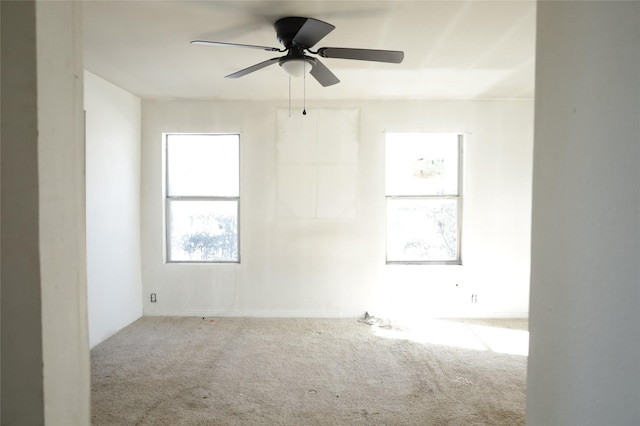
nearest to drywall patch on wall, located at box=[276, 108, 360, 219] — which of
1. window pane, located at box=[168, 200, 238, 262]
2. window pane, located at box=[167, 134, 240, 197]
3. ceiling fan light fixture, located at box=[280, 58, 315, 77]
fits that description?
window pane, located at box=[167, 134, 240, 197]

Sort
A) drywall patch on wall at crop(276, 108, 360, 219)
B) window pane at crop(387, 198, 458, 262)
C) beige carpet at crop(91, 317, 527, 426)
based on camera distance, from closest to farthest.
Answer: beige carpet at crop(91, 317, 527, 426) < drywall patch on wall at crop(276, 108, 360, 219) < window pane at crop(387, 198, 458, 262)

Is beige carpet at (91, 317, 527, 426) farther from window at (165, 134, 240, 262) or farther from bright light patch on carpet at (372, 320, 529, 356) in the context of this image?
window at (165, 134, 240, 262)

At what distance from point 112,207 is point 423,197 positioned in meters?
3.47

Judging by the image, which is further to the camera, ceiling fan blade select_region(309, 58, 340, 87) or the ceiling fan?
ceiling fan blade select_region(309, 58, 340, 87)

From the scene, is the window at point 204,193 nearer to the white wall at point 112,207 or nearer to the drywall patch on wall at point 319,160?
the white wall at point 112,207

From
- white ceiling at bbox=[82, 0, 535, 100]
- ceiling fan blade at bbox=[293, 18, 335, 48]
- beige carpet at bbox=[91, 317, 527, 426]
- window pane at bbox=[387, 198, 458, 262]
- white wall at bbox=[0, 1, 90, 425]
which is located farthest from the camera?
window pane at bbox=[387, 198, 458, 262]

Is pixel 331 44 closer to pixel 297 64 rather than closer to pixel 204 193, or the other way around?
pixel 297 64

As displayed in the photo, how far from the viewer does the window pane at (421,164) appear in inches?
170

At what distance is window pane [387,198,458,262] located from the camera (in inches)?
171

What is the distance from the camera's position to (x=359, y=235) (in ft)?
14.1

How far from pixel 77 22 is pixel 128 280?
3851 millimetres

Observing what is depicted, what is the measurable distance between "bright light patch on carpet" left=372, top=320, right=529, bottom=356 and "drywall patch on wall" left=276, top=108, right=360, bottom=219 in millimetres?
1413

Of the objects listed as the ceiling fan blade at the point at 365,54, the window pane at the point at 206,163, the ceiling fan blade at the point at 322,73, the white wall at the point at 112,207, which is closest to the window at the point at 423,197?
the ceiling fan blade at the point at 322,73

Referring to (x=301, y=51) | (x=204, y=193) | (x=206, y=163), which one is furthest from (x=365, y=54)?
(x=204, y=193)
